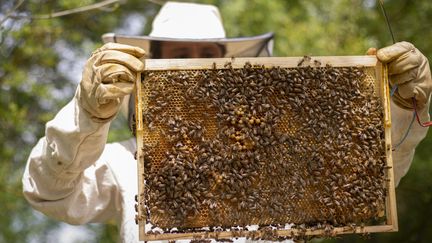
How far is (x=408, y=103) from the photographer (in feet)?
15.3

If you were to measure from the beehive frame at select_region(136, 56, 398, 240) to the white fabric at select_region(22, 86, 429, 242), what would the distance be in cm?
45

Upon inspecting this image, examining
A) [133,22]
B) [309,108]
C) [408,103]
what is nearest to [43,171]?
[309,108]

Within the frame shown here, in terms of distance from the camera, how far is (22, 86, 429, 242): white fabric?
4355mm

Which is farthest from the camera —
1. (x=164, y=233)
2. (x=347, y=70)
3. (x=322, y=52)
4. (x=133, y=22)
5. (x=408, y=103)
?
(x=133, y=22)

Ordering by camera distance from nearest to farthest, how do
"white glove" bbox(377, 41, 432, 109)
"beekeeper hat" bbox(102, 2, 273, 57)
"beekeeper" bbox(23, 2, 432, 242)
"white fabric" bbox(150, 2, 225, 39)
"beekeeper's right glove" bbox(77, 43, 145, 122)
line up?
1. "beekeeper's right glove" bbox(77, 43, 145, 122)
2. "beekeeper" bbox(23, 2, 432, 242)
3. "white glove" bbox(377, 41, 432, 109)
4. "beekeeper hat" bbox(102, 2, 273, 57)
5. "white fabric" bbox(150, 2, 225, 39)

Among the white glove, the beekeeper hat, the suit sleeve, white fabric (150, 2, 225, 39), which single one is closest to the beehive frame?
the white glove

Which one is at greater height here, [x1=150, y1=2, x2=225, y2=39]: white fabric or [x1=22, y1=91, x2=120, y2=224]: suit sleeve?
[x1=150, y1=2, x2=225, y2=39]: white fabric

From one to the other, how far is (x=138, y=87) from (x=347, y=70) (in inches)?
46.9

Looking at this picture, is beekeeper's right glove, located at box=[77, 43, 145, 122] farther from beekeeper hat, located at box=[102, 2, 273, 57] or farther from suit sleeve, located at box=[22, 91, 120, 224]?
beekeeper hat, located at box=[102, 2, 273, 57]

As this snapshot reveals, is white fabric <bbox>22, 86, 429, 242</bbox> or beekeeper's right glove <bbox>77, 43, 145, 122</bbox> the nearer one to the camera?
beekeeper's right glove <bbox>77, 43, 145, 122</bbox>

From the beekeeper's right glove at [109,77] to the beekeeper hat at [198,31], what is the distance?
166cm

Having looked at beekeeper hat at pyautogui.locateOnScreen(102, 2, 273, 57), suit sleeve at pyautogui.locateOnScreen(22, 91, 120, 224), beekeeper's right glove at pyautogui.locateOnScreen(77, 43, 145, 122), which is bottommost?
suit sleeve at pyautogui.locateOnScreen(22, 91, 120, 224)

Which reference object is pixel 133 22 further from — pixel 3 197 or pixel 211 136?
pixel 211 136

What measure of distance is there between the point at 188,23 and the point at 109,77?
2283 millimetres
